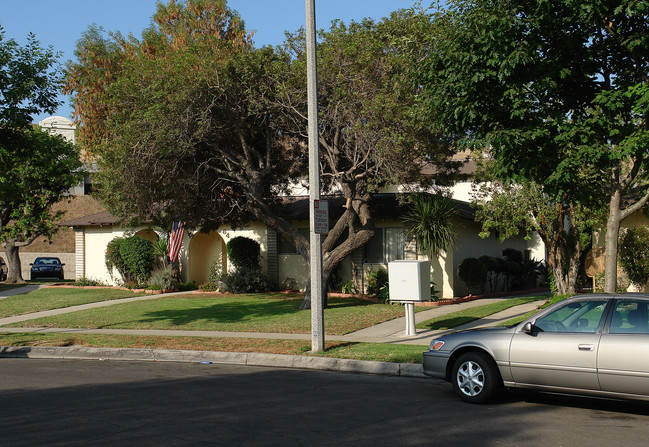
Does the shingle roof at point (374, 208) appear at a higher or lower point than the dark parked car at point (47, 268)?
higher

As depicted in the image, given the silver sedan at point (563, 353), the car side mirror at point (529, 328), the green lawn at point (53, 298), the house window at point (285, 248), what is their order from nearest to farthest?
the silver sedan at point (563, 353) → the car side mirror at point (529, 328) → the green lawn at point (53, 298) → the house window at point (285, 248)

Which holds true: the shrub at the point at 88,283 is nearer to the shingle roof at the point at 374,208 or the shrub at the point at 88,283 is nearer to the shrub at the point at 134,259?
the shrub at the point at 134,259

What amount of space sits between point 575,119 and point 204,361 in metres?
8.22

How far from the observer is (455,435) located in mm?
6648

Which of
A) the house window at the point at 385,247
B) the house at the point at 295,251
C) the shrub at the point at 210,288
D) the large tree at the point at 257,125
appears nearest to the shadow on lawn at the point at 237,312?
the large tree at the point at 257,125

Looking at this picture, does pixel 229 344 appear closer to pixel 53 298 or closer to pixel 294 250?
pixel 294 250

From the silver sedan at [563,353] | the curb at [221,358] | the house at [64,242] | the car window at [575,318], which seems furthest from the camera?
the house at [64,242]

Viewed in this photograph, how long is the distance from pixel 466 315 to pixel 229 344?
267 inches

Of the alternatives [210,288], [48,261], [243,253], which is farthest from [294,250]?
[48,261]

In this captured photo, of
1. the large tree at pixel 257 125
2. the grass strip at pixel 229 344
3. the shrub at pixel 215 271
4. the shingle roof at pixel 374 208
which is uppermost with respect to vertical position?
the large tree at pixel 257 125

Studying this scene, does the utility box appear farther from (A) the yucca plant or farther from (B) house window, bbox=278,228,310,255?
(B) house window, bbox=278,228,310,255

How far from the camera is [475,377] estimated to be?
8297mm

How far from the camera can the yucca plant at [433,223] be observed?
20469mm

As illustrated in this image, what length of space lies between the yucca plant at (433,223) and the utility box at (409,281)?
6406 millimetres
